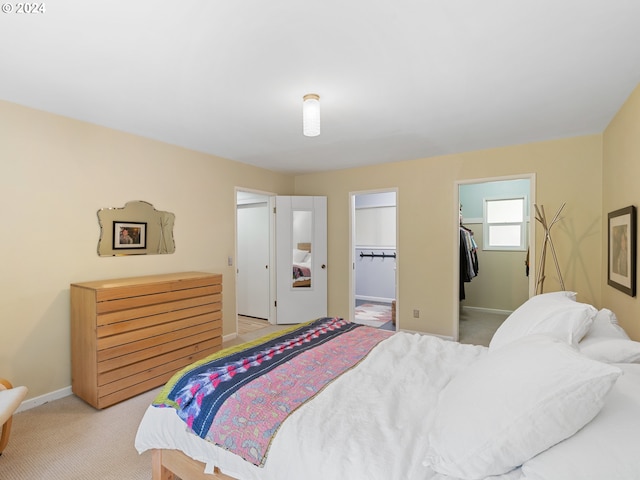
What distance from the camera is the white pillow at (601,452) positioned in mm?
750

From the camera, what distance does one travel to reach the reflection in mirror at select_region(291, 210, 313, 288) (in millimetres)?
5102

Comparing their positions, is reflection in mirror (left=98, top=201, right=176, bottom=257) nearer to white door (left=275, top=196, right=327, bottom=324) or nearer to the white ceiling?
the white ceiling

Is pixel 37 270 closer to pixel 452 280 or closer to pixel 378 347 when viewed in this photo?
pixel 378 347

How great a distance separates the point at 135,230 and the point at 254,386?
2539 millimetres

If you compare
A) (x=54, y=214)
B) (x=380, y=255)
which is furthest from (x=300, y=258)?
(x=54, y=214)

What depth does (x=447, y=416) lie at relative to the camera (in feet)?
3.53

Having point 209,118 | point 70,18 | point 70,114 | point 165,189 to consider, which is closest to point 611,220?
point 209,118

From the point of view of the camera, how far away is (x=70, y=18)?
5.24 ft

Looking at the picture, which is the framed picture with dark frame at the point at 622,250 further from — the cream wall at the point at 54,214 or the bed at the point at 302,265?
the cream wall at the point at 54,214

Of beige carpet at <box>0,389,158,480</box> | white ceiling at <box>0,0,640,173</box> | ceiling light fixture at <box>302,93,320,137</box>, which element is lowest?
beige carpet at <box>0,389,158,480</box>

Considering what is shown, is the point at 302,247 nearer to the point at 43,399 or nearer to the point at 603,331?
the point at 43,399

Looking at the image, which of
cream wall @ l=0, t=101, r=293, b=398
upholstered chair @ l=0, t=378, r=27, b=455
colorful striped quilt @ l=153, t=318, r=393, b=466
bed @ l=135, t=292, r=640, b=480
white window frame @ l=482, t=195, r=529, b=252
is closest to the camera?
bed @ l=135, t=292, r=640, b=480

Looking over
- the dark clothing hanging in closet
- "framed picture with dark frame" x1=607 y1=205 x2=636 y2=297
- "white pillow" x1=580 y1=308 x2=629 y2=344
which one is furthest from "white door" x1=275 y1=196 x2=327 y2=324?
"white pillow" x1=580 y1=308 x2=629 y2=344

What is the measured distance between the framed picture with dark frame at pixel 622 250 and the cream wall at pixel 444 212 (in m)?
0.54
